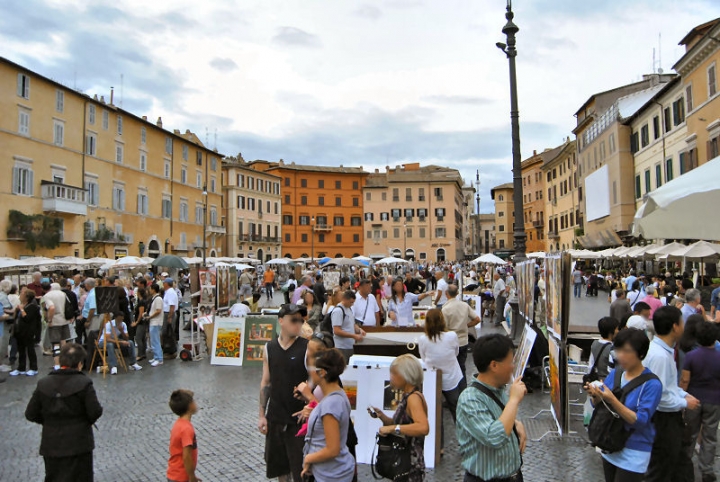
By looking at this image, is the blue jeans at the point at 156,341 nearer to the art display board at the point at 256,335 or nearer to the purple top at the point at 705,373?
the art display board at the point at 256,335

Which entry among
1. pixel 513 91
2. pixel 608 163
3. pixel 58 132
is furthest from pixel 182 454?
pixel 608 163

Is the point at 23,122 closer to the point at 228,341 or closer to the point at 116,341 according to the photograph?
the point at 116,341

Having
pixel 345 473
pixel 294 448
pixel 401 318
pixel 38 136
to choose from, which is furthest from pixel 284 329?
pixel 38 136

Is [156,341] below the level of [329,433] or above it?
below

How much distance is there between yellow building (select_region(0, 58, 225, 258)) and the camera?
3234 cm

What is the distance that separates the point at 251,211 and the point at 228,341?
57.5 m

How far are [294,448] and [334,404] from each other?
1.09m

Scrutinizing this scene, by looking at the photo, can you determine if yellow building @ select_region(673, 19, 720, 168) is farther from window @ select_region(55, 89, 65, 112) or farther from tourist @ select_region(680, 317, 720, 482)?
window @ select_region(55, 89, 65, 112)

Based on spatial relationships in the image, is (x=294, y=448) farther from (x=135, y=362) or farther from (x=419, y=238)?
(x=419, y=238)

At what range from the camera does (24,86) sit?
3322cm

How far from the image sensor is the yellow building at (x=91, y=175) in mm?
32344

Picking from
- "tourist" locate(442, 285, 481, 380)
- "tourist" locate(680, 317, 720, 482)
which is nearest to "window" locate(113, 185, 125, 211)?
"tourist" locate(442, 285, 481, 380)

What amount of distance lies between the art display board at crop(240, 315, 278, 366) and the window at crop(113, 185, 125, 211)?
111 ft

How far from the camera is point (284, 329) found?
4.38m
